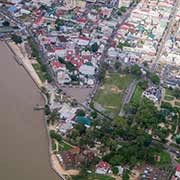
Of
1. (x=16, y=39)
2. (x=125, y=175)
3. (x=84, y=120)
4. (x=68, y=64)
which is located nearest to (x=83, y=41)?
(x=68, y=64)

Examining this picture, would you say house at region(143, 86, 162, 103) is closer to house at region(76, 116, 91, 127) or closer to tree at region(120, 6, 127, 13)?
house at region(76, 116, 91, 127)

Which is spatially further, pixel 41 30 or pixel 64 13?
pixel 64 13

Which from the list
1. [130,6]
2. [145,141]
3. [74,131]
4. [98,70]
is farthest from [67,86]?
[130,6]

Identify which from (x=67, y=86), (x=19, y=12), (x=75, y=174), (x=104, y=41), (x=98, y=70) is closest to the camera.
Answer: (x=75, y=174)

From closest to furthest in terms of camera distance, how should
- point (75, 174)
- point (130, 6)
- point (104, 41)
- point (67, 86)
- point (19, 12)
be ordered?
point (75, 174)
point (67, 86)
point (104, 41)
point (19, 12)
point (130, 6)

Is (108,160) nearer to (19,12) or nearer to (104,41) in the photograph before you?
(104,41)
